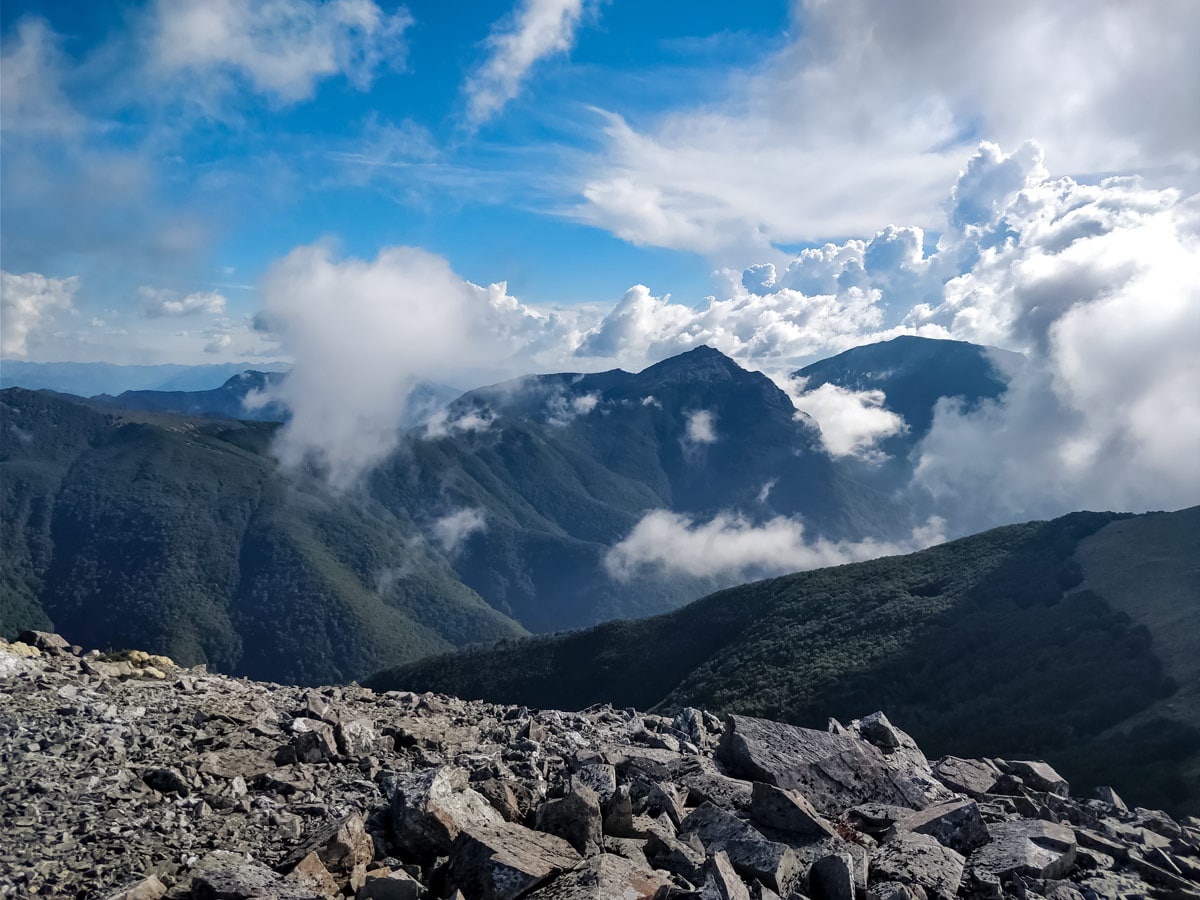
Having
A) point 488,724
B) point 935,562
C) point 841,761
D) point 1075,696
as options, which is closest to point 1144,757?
point 1075,696

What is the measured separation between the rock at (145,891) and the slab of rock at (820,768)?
42.4ft

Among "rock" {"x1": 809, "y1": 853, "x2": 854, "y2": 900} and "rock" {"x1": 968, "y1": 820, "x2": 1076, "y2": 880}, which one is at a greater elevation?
"rock" {"x1": 968, "y1": 820, "x2": 1076, "y2": 880}

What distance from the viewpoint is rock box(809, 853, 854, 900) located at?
1236 centimetres

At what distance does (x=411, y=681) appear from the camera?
117 meters

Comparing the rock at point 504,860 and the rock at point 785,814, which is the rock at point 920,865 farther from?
the rock at point 504,860

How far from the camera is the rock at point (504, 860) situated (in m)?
11.1

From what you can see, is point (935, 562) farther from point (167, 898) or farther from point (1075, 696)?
point (167, 898)

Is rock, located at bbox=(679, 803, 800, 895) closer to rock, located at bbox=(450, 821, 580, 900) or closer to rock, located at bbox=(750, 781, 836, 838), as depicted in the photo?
rock, located at bbox=(750, 781, 836, 838)

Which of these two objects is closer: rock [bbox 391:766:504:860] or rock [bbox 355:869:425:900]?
rock [bbox 355:869:425:900]

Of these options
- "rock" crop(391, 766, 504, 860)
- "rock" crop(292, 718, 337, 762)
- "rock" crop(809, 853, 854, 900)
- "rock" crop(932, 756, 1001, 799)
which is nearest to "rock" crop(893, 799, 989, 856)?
"rock" crop(809, 853, 854, 900)

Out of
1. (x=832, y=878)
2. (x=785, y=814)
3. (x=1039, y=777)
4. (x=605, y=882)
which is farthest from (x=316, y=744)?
(x=1039, y=777)

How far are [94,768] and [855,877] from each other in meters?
15.0

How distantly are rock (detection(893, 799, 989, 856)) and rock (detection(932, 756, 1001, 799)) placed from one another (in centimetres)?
535

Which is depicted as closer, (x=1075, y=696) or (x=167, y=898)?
(x=167, y=898)
